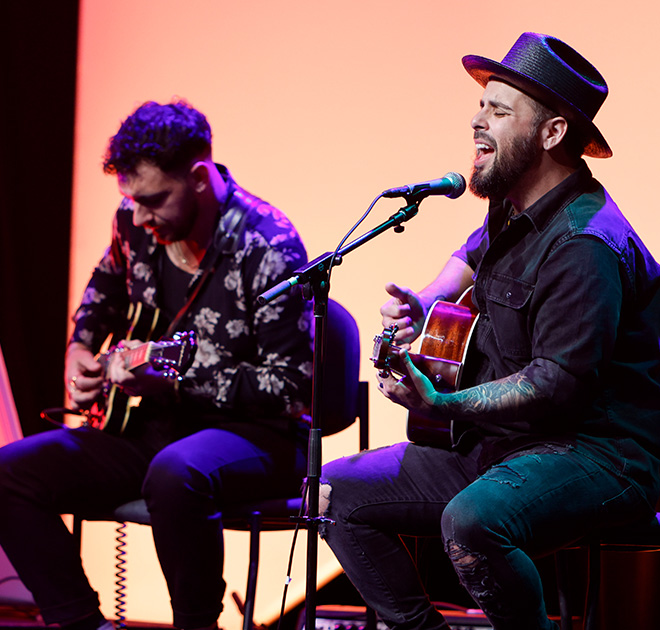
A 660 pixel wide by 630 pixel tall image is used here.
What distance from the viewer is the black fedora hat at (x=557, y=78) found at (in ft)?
7.61

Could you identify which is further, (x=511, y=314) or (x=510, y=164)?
(x=510, y=164)

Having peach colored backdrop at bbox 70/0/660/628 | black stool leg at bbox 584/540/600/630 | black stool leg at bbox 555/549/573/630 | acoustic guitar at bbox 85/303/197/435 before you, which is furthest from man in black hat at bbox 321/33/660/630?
peach colored backdrop at bbox 70/0/660/628

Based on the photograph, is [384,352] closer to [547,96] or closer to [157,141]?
[547,96]

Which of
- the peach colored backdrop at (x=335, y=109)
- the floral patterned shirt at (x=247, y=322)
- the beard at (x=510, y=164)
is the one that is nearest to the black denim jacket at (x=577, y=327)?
the beard at (x=510, y=164)

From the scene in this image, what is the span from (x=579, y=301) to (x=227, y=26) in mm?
2723

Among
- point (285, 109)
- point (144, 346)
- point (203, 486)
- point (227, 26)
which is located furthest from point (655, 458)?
point (227, 26)

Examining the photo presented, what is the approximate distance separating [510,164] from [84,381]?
1.69 meters

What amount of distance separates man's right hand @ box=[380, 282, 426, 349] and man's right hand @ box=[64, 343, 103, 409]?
1.16 meters

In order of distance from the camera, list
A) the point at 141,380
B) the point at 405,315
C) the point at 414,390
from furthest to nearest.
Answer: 1. the point at 141,380
2. the point at 405,315
3. the point at 414,390

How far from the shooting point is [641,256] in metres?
2.24

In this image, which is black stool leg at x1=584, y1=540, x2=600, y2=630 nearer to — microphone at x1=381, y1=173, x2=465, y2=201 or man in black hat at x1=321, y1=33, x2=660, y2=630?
man in black hat at x1=321, y1=33, x2=660, y2=630

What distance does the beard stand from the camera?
2385 millimetres

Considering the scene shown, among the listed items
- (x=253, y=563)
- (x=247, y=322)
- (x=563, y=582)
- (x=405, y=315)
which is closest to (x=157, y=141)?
(x=247, y=322)

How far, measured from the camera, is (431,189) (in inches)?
83.4
